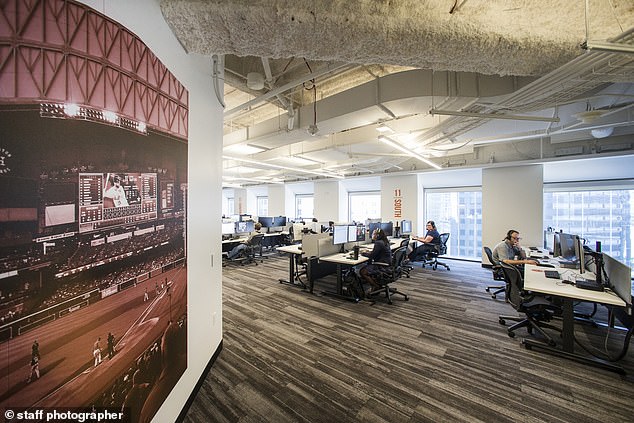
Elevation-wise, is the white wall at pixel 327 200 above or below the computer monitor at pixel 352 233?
above

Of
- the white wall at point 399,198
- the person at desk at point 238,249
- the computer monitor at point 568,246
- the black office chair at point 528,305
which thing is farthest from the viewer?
the white wall at point 399,198

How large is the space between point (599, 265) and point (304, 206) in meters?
9.64

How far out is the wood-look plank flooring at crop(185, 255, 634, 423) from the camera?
1854 mm

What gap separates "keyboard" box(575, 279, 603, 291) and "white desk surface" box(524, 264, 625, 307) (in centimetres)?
5

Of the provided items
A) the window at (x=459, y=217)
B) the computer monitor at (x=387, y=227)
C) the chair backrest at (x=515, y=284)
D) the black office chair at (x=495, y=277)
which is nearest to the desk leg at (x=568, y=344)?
the chair backrest at (x=515, y=284)

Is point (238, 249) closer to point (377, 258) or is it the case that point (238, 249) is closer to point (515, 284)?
point (377, 258)

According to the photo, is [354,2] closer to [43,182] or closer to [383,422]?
[43,182]

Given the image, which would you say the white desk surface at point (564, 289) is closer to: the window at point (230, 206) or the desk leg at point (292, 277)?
the desk leg at point (292, 277)

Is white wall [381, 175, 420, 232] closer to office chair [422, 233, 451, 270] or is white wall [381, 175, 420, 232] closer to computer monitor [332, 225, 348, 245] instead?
office chair [422, 233, 451, 270]

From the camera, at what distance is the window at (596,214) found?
17.0 ft

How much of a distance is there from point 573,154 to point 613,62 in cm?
478

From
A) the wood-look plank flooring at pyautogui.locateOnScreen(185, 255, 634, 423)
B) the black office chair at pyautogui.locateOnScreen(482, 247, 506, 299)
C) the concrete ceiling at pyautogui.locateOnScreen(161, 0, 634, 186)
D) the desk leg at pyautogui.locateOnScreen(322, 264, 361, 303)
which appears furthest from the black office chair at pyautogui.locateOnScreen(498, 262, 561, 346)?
the desk leg at pyautogui.locateOnScreen(322, 264, 361, 303)

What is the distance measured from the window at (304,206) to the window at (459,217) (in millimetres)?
5219

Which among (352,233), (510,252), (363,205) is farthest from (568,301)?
(363,205)
